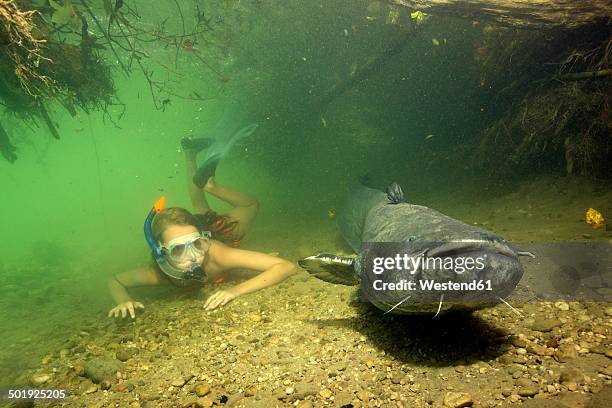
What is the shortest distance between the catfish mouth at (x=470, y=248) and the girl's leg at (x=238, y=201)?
6419 mm

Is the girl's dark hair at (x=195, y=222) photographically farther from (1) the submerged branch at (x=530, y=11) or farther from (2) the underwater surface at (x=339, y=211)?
(1) the submerged branch at (x=530, y=11)

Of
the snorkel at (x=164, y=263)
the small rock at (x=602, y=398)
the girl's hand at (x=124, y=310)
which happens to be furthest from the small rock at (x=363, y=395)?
the girl's hand at (x=124, y=310)

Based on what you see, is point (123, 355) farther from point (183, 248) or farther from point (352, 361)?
point (352, 361)

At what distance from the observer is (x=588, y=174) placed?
18.1ft

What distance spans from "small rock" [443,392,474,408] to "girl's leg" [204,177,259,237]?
21.0 feet

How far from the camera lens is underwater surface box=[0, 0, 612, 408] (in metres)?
2.23

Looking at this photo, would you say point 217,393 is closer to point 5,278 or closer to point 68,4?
point 68,4

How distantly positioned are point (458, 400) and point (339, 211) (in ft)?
18.2

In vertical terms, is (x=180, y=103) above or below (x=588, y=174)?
above

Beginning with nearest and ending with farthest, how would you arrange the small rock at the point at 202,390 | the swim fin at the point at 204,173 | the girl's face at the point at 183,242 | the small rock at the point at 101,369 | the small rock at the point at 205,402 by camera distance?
1. the small rock at the point at 205,402
2. the small rock at the point at 202,390
3. the small rock at the point at 101,369
4. the girl's face at the point at 183,242
5. the swim fin at the point at 204,173

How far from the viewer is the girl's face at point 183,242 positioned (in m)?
4.86

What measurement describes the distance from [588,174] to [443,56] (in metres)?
6.12

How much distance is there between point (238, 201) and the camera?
8117mm

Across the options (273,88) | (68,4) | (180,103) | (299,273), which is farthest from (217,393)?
(180,103)
